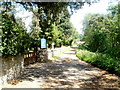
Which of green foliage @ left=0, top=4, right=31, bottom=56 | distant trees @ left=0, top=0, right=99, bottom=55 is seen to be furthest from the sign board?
green foliage @ left=0, top=4, right=31, bottom=56

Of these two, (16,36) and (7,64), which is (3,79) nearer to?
(7,64)

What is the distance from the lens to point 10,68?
680 cm

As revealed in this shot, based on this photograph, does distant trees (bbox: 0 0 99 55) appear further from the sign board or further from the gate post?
the gate post

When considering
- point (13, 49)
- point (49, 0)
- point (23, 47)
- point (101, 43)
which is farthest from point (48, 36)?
point (101, 43)

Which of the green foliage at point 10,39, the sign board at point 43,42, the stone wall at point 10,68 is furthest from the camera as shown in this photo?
the sign board at point 43,42

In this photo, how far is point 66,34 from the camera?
33.8 meters

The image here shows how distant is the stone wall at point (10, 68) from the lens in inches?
243

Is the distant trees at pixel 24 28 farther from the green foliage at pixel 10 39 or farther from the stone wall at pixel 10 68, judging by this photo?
the stone wall at pixel 10 68

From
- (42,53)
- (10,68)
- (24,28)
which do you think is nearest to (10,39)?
(10,68)

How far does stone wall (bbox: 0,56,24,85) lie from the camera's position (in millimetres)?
6184

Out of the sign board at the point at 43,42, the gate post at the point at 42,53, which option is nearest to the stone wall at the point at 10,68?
the sign board at the point at 43,42

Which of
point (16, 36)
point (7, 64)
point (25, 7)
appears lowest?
point (7, 64)

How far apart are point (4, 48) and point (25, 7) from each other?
20.8 feet

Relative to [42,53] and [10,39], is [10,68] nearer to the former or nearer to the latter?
[10,39]
